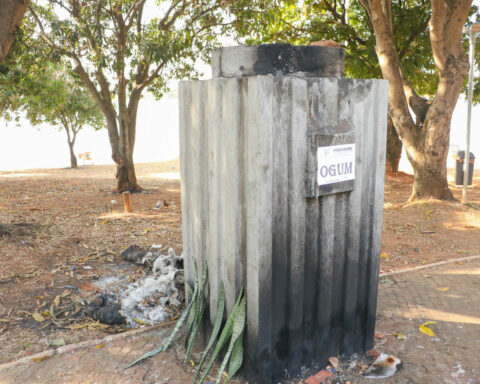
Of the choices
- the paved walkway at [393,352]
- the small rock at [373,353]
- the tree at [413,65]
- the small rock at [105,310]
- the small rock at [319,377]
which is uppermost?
the tree at [413,65]

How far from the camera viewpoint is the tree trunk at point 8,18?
633cm

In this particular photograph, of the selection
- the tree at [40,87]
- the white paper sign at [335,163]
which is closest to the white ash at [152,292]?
the white paper sign at [335,163]

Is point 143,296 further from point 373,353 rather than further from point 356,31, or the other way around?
point 356,31

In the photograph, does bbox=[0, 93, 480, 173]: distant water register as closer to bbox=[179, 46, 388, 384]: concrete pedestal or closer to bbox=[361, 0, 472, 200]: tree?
→ bbox=[361, 0, 472, 200]: tree

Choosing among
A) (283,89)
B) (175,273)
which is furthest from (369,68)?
(283,89)

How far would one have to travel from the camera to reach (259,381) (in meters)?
3.14

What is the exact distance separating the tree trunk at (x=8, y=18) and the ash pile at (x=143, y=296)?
3.69 metres

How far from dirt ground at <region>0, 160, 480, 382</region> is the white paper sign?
242 centimetres

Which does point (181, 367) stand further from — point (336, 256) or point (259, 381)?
point (336, 256)

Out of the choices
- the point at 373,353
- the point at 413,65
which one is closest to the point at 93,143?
the point at 413,65

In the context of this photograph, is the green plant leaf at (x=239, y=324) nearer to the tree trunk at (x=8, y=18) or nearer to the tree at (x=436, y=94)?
the tree trunk at (x=8, y=18)

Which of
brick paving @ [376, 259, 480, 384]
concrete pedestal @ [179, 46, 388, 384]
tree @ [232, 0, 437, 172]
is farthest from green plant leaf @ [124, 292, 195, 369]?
tree @ [232, 0, 437, 172]

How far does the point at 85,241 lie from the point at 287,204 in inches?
192

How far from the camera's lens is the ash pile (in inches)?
173
